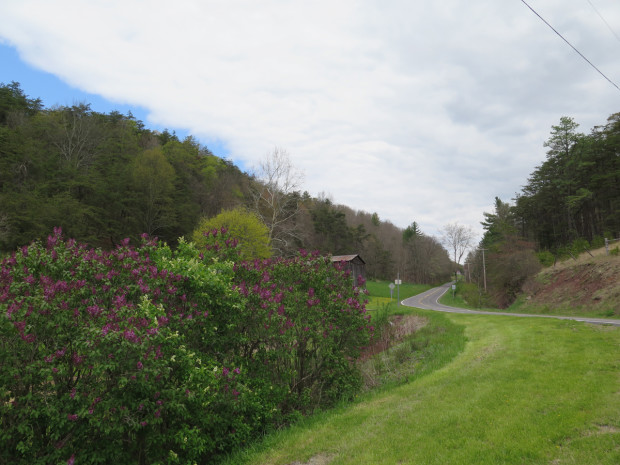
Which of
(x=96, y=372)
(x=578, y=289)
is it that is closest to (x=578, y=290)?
(x=578, y=289)

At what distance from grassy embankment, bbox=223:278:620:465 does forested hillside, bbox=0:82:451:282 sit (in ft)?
76.7

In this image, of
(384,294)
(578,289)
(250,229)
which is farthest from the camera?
(384,294)

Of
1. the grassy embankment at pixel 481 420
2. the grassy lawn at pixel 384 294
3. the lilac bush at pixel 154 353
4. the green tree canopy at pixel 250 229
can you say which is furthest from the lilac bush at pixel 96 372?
the green tree canopy at pixel 250 229

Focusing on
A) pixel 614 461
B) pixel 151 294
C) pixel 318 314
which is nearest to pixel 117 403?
pixel 151 294

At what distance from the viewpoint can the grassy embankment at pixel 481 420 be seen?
13.6 feet

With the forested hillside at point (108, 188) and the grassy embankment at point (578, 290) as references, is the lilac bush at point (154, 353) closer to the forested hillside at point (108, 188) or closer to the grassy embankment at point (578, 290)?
the grassy embankment at point (578, 290)

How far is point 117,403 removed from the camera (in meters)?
4.11

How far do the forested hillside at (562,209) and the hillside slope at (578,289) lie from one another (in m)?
4.45

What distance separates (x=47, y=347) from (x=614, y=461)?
6185mm

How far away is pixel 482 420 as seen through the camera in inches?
196

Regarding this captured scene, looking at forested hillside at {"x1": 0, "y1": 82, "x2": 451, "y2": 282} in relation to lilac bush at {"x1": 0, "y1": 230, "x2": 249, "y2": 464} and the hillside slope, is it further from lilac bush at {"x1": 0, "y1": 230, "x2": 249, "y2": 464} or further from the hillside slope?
lilac bush at {"x1": 0, "y1": 230, "x2": 249, "y2": 464}

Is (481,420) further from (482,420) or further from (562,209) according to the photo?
(562,209)

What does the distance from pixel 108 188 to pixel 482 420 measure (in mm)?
45443

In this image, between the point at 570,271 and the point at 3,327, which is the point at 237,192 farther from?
the point at 3,327
